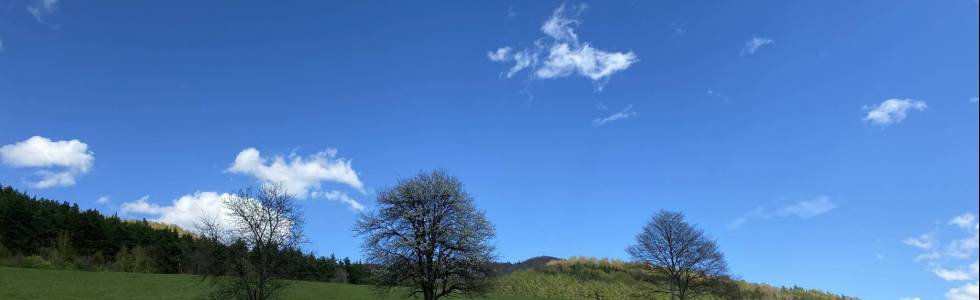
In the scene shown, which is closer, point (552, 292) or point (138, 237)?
point (552, 292)

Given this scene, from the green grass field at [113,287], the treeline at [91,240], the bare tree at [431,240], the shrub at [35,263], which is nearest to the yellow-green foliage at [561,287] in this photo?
the green grass field at [113,287]

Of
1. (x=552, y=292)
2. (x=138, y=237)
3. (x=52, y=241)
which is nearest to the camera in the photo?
(x=552, y=292)

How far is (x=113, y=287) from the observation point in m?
56.8

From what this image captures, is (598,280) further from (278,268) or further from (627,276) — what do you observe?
(278,268)

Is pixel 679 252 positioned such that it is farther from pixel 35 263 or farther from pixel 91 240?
pixel 91 240

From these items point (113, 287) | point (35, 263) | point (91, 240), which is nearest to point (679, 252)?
point (113, 287)

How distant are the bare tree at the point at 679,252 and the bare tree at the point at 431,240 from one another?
23510 mm

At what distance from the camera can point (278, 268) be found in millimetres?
38562

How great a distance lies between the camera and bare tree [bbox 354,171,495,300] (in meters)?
32.8

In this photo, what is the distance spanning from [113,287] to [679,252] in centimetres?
5771

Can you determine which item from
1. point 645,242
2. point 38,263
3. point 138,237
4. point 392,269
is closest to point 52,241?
point 138,237

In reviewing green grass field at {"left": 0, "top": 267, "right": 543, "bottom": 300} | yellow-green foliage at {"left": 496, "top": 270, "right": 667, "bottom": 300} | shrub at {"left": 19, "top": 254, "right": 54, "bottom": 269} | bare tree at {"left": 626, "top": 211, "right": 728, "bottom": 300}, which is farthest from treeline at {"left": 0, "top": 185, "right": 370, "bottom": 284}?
bare tree at {"left": 626, "top": 211, "right": 728, "bottom": 300}

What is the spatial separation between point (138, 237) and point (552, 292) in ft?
262

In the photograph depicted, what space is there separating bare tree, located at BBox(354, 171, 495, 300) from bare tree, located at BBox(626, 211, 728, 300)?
23.5m
